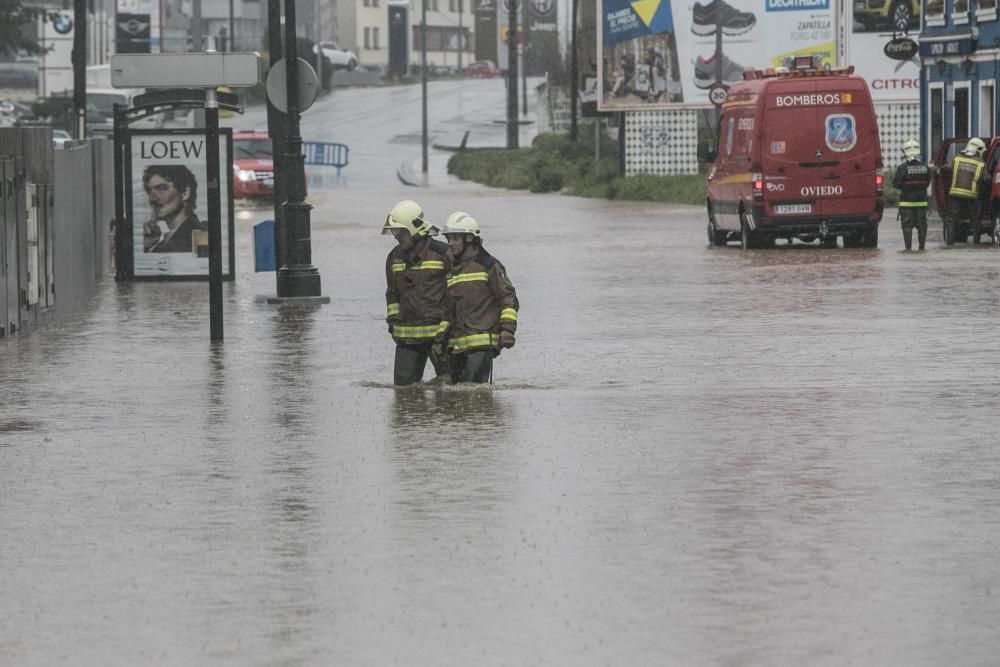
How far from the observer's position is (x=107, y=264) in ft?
99.5

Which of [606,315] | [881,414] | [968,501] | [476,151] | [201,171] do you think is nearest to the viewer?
[968,501]

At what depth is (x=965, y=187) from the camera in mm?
32406

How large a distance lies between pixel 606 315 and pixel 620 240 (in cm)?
1509

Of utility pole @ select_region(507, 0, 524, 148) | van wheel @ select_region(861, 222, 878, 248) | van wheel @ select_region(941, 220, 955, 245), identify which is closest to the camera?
van wheel @ select_region(861, 222, 878, 248)

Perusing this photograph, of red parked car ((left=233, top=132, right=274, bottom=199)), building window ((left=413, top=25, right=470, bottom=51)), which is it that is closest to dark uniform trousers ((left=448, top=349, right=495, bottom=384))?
red parked car ((left=233, top=132, right=274, bottom=199))

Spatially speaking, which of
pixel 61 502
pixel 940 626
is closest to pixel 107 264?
pixel 61 502

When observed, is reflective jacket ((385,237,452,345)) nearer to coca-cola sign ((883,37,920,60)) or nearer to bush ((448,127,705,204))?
coca-cola sign ((883,37,920,60))

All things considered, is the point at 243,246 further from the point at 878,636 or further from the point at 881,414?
the point at 878,636

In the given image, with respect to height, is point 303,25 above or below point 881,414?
above

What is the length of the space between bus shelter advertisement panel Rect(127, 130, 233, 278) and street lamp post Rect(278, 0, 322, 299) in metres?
1.61

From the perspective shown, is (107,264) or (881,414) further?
(107,264)

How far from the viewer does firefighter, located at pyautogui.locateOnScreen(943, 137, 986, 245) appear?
32.1 meters

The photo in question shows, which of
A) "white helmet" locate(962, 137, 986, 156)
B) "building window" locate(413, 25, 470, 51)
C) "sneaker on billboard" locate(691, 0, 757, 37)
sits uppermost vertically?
"building window" locate(413, 25, 470, 51)

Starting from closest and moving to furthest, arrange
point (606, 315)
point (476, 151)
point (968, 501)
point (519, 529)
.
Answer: point (519, 529) → point (968, 501) → point (606, 315) → point (476, 151)
